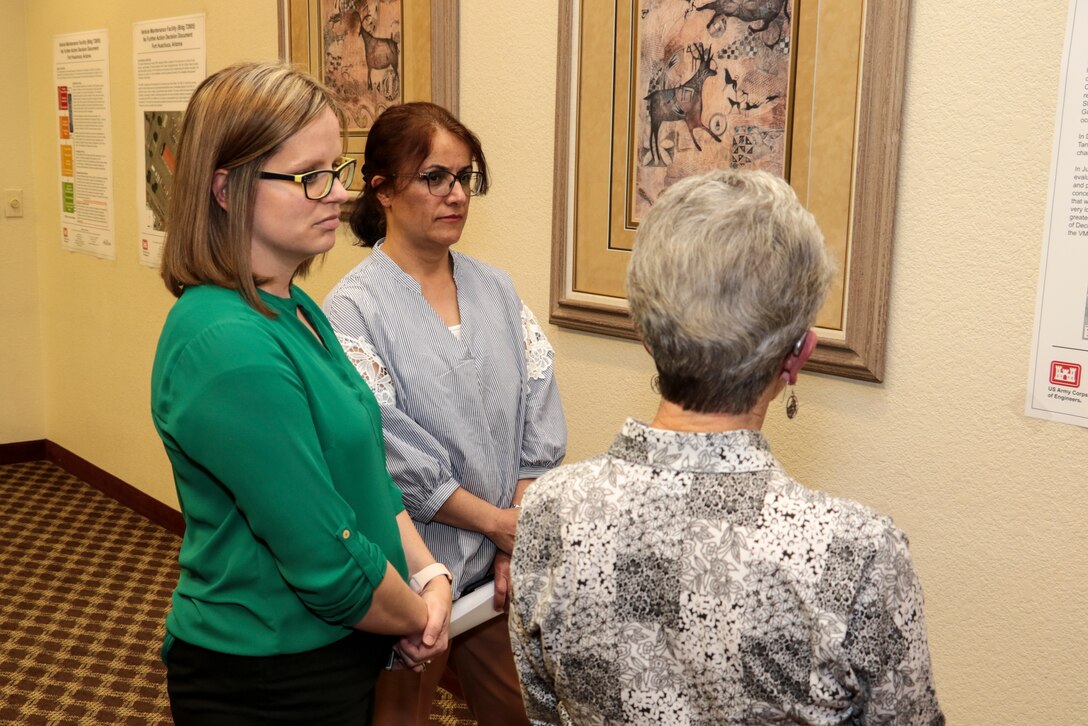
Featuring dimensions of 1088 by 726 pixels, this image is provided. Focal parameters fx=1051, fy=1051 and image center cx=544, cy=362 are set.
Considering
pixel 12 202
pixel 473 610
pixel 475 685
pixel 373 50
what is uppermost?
pixel 373 50

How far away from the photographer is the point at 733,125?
91.6 inches

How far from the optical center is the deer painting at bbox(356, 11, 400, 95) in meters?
3.30

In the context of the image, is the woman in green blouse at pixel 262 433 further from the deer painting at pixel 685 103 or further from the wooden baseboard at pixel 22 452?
the wooden baseboard at pixel 22 452

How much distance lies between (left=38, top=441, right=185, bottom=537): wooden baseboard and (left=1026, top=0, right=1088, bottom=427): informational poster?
12.8ft

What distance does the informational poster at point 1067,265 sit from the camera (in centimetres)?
178

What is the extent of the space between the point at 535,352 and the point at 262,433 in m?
0.94

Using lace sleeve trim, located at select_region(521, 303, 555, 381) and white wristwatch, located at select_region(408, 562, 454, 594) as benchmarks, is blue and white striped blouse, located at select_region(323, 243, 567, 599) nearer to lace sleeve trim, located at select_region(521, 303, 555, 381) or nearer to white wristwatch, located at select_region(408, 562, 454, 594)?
lace sleeve trim, located at select_region(521, 303, 555, 381)

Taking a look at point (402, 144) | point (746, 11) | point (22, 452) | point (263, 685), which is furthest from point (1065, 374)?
point (22, 452)

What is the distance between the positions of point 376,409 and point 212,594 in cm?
38

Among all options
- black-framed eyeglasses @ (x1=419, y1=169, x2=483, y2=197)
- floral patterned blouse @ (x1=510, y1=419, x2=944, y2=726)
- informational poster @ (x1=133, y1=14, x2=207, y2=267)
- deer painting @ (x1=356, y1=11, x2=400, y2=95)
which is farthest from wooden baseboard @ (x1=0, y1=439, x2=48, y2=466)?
floral patterned blouse @ (x1=510, y1=419, x2=944, y2=726)

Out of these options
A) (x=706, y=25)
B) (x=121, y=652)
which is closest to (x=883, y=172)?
(x=706, y=25)

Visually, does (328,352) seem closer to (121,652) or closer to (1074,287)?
(1074,287)

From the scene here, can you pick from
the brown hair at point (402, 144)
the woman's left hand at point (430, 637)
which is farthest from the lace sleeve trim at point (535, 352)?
the woman's left hand at point (430, 637)

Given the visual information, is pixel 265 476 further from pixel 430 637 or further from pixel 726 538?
pixel 726 538
